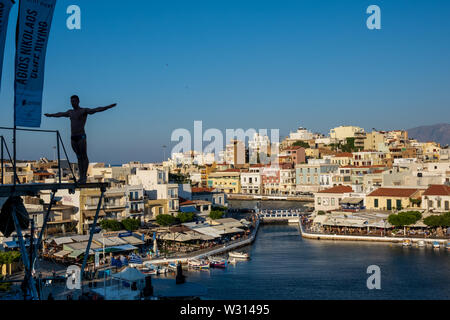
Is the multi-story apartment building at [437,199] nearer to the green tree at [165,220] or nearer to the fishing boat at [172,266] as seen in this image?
the green tree at [165,220]

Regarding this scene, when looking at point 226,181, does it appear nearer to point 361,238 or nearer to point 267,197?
point 267,197

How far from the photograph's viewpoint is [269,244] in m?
29.3

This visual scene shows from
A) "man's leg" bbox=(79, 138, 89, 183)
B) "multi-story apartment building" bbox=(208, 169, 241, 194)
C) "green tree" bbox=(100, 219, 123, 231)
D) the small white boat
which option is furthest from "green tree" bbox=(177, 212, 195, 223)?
"multi-story apartment building" bbox=(208, 169, 241, 194)

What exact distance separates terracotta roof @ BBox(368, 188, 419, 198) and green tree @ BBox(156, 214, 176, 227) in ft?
49.2

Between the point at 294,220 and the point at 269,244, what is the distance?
10.6 meters

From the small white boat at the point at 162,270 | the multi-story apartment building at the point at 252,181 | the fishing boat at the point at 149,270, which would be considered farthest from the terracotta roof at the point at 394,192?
the multi-story apartment building at the point at 252,181

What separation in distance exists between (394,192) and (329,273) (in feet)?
55.7

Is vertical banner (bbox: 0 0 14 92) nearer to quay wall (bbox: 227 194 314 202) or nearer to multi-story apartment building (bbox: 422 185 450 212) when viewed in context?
multi-story apartment building (bbox: 422 185 450 212)

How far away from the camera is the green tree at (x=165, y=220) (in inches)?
1197

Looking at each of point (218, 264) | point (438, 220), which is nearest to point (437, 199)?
point (438, 220)

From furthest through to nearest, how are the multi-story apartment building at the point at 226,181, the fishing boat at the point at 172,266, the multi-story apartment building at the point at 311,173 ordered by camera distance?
the multi-story apartment building at the point at 226,181 → the multi-story apartment building at the point at 311,173 → the fishing boat at the point at 172,266

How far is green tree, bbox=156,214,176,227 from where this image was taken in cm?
3041

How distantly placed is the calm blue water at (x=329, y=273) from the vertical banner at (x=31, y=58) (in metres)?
12.4

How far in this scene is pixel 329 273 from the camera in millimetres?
21219
